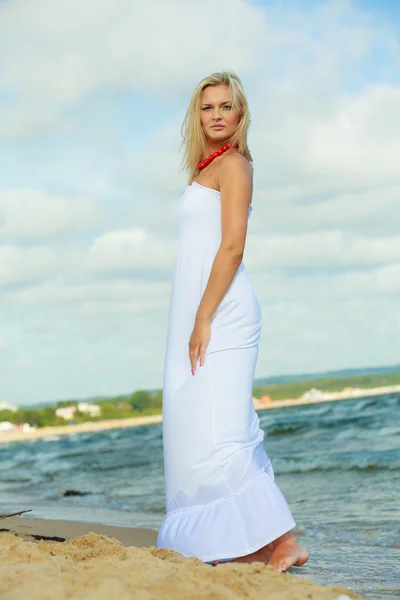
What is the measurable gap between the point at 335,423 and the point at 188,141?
1599cm

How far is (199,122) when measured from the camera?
3.52 m

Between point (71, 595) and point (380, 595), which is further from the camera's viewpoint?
point (380, 595)

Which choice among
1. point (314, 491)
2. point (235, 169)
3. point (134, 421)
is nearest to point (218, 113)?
point (235, 169)

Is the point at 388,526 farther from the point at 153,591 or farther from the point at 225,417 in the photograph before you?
the point at 153,591

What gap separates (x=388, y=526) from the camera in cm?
554

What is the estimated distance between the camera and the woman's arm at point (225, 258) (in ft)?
10.7

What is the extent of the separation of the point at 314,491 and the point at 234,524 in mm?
5391

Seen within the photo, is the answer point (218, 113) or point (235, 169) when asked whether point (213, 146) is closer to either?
point (218, 113)

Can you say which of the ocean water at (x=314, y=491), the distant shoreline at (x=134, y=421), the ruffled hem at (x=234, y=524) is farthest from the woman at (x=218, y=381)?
the distant shoreline at (x=134, y=421)

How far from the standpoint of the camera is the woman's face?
346 centimetres

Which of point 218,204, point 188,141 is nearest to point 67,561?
point 218,204

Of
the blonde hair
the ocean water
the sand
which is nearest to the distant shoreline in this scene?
the ocean water

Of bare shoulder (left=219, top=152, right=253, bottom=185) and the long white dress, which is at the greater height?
bare shoulder (left=219, top=152, right=253, bottom=185)

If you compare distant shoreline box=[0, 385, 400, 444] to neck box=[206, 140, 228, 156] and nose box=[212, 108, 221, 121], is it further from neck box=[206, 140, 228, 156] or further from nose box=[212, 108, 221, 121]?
nose box=[212, 108, 221, 121]
